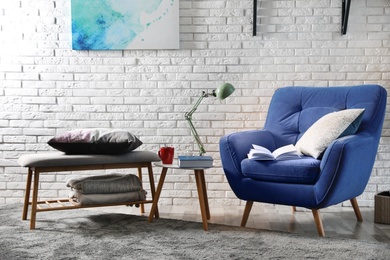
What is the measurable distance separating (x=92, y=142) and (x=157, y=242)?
2.59ft

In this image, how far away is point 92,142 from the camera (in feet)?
11.6

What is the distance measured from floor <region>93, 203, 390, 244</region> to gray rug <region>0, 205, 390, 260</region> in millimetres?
306

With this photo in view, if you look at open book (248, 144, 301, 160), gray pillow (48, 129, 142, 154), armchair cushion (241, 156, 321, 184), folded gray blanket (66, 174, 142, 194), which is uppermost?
gray pillow (48, 129, 142, 154)

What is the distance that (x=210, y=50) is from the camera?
4531 mm

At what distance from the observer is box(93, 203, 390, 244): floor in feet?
11.6

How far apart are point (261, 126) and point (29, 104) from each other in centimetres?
179

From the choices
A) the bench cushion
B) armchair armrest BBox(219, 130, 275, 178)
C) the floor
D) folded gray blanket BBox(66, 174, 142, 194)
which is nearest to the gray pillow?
the bench cushion

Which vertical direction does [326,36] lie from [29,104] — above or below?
above

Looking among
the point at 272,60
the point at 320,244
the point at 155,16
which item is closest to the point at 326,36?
the point at 272,60

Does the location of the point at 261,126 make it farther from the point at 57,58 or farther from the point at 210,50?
the point at 57,58

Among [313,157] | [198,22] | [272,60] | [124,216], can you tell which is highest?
[198,22]

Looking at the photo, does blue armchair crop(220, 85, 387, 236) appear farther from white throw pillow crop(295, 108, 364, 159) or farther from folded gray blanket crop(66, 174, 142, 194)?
folded gray blanket crop(66, 174, 142, 194)

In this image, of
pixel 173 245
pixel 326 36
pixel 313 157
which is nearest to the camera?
pixel 173 245

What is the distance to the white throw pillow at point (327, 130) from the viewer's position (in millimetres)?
3473
